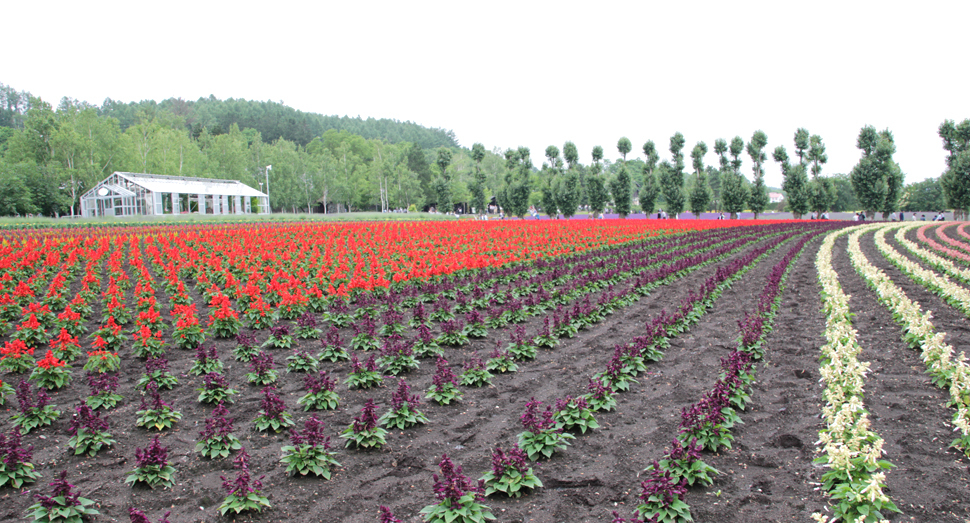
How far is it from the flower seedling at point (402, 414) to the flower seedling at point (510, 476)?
1589 millimetres

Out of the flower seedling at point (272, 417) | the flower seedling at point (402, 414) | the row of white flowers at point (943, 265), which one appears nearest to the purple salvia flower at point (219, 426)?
the flower seedling at point (272, 417)

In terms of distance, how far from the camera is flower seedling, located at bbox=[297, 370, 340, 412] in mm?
6727

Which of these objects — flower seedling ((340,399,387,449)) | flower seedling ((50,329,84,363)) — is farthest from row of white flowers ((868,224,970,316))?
flower seedling ((50,329,84,363))

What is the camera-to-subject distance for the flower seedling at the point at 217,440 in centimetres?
551

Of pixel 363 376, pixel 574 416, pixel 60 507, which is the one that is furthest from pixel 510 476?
pixel 60 507

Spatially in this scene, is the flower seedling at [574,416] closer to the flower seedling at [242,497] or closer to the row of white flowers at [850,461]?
the row of white flowers at [850,461]

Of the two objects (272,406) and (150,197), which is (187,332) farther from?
(150,197)

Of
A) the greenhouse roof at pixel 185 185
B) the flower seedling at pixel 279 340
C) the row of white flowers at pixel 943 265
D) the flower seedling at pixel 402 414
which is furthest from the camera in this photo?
the greenhouse roof at pixel 185 185

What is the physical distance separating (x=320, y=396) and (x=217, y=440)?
55.7 inches

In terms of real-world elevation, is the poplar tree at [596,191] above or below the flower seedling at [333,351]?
above

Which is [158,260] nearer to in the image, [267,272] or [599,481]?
[267,272]

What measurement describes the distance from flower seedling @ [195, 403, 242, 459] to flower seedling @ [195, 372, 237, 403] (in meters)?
1.28

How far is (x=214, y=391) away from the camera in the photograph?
6910 mm

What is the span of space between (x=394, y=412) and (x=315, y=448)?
4.30ft
